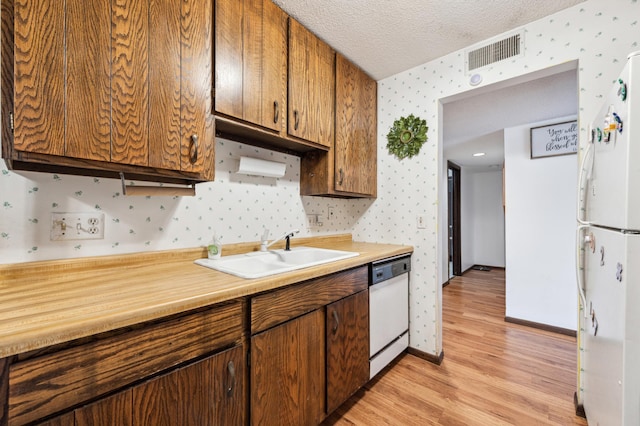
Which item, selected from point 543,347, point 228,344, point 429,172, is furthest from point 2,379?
point 543,347

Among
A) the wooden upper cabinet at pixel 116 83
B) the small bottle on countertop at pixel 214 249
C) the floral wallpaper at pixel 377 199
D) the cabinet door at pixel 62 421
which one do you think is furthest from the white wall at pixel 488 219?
the cabinet door at pixel 62 421

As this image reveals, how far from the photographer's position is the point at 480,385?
5.78ft

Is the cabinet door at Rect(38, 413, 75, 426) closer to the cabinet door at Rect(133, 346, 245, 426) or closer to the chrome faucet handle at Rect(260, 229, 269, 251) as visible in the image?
the cabinet door at Rect(133, 346, 245, 426)

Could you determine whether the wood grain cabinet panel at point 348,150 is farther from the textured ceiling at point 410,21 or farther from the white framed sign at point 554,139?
the white framed sign at point 554,139

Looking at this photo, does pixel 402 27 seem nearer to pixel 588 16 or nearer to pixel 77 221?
pixel 588 16

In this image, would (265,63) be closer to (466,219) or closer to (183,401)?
(183,401)

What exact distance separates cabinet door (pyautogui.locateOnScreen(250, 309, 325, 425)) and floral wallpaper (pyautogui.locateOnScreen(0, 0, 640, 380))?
2.41ft

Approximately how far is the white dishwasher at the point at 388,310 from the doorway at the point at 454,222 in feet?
10.4

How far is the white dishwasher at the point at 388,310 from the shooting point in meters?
1.71

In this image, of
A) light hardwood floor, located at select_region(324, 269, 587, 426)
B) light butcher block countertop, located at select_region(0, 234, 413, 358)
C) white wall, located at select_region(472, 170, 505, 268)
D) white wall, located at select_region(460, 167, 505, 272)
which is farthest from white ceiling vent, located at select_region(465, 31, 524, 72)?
white wall, located at select_region(472, 170, 505, 268)

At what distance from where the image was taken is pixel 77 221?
3.64 feet

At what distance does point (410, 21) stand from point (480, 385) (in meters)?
2.47

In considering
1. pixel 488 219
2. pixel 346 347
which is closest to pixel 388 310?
pixel 346 347

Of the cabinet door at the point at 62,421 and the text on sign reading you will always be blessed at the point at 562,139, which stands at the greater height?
the text on sign reading you will always be blessed at the point at 562,139
